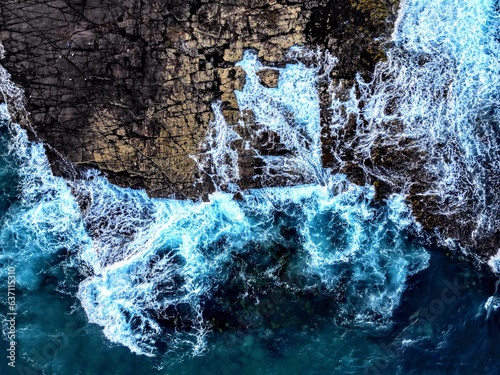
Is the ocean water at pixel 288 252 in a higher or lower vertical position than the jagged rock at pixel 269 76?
lower

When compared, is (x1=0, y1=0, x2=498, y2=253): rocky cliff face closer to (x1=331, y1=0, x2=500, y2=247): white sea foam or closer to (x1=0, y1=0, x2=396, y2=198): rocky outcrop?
(x1=0, y1=0, x2=396, y2=198): rocky outcrop

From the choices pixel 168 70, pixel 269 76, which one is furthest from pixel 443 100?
pixel 168 70

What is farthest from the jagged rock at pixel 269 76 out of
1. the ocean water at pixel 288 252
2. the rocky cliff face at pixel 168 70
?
the ocean water at pixel 288 252

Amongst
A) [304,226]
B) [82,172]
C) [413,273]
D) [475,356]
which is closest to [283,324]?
[304,226]

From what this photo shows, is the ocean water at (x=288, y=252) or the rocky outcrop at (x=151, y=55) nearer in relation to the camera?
the rocky outcrop at (x=151, y=55)

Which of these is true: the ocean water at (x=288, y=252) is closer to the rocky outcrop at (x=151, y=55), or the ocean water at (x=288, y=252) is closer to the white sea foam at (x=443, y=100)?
the white sea foam at (x=443, y=100)
